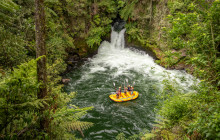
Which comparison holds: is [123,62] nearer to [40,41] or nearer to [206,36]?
[206,36]

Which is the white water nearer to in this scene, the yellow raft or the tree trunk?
the yellow raft

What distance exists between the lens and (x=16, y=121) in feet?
7.46

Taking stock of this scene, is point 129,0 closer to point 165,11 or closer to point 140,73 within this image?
point 165,11

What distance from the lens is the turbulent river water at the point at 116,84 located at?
7863 millimetres

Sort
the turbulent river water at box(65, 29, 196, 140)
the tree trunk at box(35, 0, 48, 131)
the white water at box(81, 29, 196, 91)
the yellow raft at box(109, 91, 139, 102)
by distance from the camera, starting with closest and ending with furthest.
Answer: the tree trunk at box(35, 0, 48, 131) < the turbulent river water at box(65, 29, 196, 140) < the yellow raft at box(109, 91, 139, 102) < the white water at box(81, 29, 196, 91)

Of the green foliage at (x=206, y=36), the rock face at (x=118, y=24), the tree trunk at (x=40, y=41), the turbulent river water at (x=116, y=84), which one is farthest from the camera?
the rock face at (x=118, y=24)

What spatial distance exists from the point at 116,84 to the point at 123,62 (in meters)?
5.15


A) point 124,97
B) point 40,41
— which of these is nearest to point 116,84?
point 124,97

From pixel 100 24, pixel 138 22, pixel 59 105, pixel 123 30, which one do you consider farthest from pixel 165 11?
pixel 59 105

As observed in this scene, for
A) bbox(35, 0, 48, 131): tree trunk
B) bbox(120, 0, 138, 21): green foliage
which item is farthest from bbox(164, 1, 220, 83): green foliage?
bbox(120, 0, 138, 21): green foliage

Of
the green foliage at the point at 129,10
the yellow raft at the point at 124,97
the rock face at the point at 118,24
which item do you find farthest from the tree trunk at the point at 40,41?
the rock face at the point at 118,24

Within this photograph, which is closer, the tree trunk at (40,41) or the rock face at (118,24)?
the tree trunk at (40,41)

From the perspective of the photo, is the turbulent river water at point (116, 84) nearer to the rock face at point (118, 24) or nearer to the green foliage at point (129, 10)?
the rock face at point (118, 24)

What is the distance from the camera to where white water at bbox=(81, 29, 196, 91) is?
44.2ft
